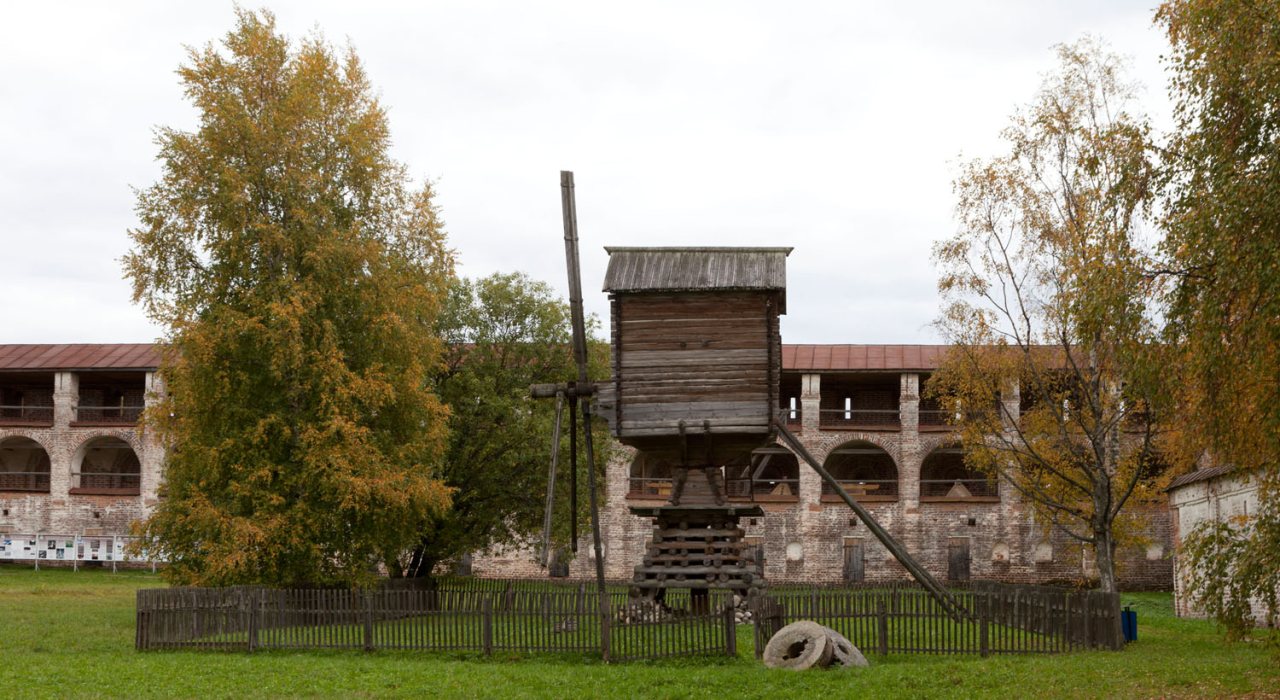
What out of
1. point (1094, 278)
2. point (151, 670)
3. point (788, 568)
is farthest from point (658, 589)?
point (788, 568)

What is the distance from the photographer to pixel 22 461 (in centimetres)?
5125

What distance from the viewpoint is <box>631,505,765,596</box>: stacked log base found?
2058 centimetres

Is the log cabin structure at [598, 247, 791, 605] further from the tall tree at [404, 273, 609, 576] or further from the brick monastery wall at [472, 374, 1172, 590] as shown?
the brick monastery wall at [472, 374, 1172, 590]

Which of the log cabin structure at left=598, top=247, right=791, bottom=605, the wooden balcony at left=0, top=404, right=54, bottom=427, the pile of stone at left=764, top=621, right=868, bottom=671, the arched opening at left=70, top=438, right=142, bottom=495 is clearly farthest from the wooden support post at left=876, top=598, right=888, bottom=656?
the wooden balcony at left=0, top=404, right=54, bottom=427

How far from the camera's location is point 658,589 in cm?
2066

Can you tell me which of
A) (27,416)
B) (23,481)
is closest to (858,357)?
(27,416)

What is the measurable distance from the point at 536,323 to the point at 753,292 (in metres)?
14.7

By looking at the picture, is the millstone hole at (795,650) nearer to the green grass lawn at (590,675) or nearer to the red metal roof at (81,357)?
the green grass lawn at (590,675)

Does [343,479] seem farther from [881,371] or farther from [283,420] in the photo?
[881,371]

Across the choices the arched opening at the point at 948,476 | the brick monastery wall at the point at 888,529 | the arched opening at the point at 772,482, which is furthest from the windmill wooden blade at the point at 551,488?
the arched opening at the point at 948,476

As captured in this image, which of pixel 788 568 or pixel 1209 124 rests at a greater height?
pixel 1209 124

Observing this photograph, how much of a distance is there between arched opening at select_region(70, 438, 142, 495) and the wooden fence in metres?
36.2

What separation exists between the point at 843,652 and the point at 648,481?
96.2 ft

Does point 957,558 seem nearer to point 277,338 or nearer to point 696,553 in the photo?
point 696,553
